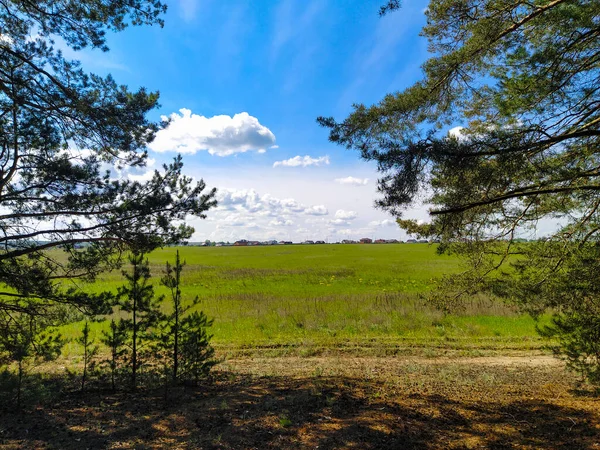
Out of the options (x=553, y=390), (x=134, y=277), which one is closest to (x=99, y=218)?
(x=134, y=277)

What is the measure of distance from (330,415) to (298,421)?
481 millimetres

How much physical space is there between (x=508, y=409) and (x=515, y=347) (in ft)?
17.4

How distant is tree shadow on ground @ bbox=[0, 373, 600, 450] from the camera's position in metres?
3.94

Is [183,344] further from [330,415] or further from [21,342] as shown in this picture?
[330,415]

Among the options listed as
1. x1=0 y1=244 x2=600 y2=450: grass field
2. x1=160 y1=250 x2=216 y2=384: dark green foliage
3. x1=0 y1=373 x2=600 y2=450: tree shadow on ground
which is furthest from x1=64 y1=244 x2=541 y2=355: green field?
x1=0 y1=373 x2=600 y2=450: tree shadow on ground

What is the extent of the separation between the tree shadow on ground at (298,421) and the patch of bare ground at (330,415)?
14mm

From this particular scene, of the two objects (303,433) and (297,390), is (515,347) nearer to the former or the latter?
(297,390)

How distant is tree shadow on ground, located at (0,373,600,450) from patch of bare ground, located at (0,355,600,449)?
1 cm

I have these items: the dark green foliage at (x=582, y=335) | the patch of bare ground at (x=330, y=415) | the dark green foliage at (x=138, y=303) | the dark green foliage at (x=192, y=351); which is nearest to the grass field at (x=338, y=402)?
the patch of bare ground at (x=330, y=415)

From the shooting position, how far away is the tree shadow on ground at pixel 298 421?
394cm

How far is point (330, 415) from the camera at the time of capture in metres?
4.63

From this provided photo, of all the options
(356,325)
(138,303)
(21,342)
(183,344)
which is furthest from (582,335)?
(21,342)

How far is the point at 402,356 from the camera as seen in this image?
8.52 meters

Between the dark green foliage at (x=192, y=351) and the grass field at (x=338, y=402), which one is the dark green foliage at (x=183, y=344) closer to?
the dark green foliage at (x=192, y=351)
